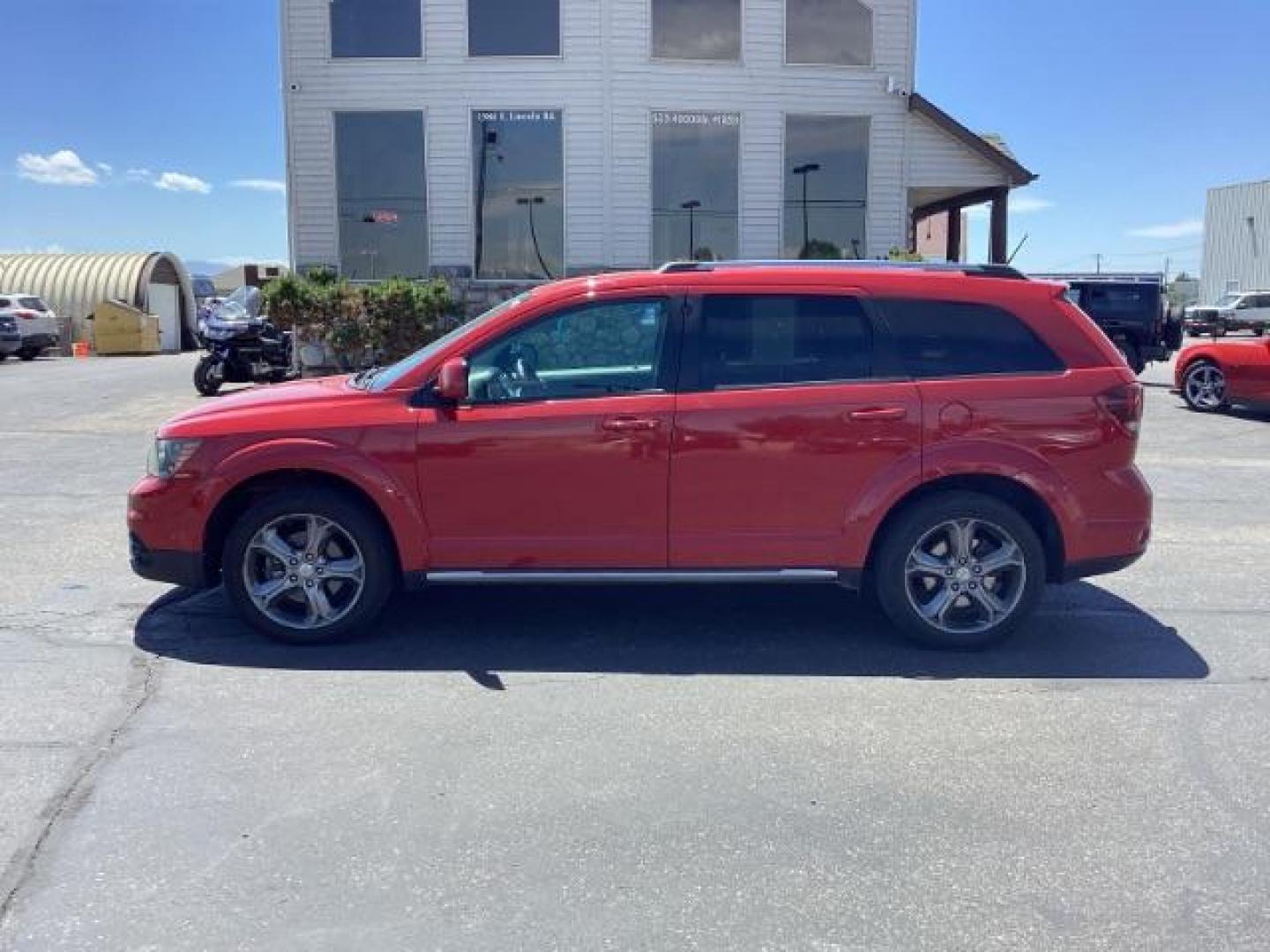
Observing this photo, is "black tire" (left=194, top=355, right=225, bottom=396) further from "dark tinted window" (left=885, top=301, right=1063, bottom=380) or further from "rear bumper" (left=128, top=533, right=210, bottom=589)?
"dark tinted window" (left=885, top=301, right=1063, bottom=380)

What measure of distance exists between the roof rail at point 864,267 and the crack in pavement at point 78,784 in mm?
3050

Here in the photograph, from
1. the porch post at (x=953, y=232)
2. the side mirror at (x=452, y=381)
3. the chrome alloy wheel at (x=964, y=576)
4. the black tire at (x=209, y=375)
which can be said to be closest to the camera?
the side mirror at (x=452, y=381)

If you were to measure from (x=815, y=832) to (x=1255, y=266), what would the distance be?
194ft

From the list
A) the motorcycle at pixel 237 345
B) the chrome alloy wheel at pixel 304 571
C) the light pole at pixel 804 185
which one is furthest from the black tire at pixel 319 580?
the light pole at pixel 804 185

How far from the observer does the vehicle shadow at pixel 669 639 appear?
5.05 meters

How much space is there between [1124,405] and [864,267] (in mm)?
1404

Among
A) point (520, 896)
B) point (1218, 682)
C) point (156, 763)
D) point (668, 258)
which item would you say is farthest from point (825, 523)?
point (668, 258)

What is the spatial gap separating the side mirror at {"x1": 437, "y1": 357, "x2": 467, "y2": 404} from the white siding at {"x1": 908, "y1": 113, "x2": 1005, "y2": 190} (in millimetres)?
15456

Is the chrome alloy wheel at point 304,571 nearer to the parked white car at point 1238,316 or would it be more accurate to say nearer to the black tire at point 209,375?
the black tire at point 209,375

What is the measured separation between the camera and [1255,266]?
53.3 metres

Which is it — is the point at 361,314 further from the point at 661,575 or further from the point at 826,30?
the point at 661,575

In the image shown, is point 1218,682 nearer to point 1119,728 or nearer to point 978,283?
point 1119,728

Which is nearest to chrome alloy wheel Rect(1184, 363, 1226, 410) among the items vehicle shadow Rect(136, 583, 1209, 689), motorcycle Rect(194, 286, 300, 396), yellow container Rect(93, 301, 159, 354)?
vehicle shadow Rect(136, 583, 1209, 689)

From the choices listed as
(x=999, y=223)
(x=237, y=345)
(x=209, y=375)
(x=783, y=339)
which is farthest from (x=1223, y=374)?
(x=209, y=375)
